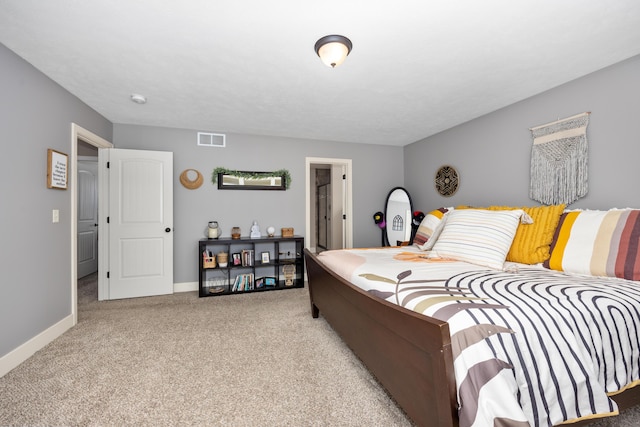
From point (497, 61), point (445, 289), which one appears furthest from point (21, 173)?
point (497, 61)

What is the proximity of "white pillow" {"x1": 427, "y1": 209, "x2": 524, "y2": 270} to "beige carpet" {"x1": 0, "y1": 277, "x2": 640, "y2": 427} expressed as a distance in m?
1.05

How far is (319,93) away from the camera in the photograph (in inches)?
109

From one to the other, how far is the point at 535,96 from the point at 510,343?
9.35ft

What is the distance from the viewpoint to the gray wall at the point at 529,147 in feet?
7.10

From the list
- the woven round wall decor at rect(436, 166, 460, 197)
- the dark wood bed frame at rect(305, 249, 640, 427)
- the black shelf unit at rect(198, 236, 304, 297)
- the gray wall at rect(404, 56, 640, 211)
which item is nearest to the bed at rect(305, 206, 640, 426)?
the dark wood bed frame at rect(305, 249, 640, 427)

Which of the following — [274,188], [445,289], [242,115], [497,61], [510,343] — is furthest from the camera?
[274,188]

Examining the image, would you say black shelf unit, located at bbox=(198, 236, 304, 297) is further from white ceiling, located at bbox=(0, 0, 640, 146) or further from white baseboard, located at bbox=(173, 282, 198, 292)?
white ceiling, located at bbox=(0, 0, 640, 146)

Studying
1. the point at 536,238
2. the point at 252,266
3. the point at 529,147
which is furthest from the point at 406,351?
the point at 252,266

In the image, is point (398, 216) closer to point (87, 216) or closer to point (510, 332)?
point (510, 332)

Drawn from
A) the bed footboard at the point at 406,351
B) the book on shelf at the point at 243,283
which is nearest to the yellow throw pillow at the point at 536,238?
the bed footboard at the point at 406,351

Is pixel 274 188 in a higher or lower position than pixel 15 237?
higher

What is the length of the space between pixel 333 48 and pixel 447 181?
2792 mm

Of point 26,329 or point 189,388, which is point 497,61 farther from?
point 26,329

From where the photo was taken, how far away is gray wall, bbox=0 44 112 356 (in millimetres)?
1975
